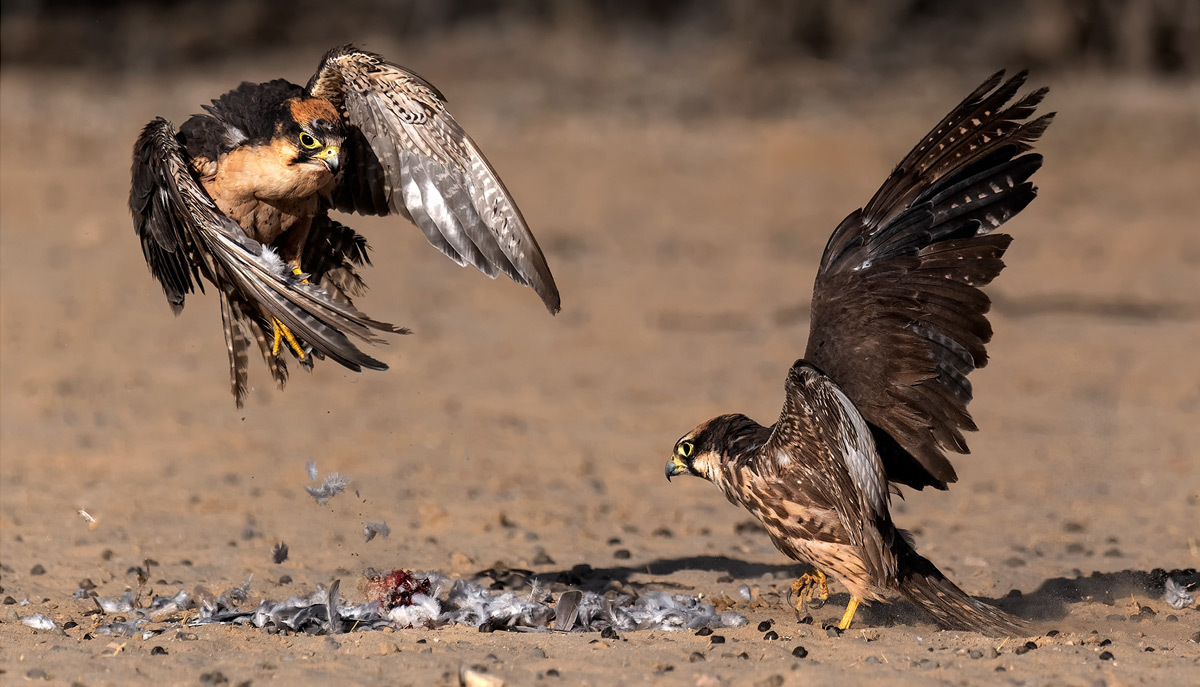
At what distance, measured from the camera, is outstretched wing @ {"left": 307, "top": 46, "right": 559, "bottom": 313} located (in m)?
6.61

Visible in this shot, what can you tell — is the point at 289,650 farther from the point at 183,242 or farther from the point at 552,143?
the point at 552,143

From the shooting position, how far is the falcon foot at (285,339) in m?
6.24

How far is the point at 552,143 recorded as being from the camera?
1998cm

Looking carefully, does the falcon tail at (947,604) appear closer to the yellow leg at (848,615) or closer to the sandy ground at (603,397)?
the sandy ground at (603,397)

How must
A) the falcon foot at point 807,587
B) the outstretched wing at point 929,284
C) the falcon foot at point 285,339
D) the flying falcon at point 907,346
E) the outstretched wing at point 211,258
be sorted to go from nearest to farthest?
1. the outstretched wing at point 211,258
2. the flying falcon at point 907,346
3. the outstretched wing at point 929,284
4. the falcon foot at point 285,339
5. the falcon foot at point 807,587

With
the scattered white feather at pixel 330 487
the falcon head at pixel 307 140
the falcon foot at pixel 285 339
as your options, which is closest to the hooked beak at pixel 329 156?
the falcon head at pixel 307 140

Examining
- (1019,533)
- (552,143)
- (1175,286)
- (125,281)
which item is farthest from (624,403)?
(552,143)

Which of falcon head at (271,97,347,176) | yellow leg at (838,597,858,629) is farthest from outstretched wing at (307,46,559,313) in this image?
yellow leg at (838,597,858,629)

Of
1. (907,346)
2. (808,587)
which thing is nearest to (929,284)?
(907,346)

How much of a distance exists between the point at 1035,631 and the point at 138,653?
11.8ft

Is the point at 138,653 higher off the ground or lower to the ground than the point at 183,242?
lower

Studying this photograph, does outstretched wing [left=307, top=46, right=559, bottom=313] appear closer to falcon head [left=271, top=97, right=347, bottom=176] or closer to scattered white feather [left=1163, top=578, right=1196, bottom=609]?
falcon head [left=271, top=97, right=347, bottom=176]

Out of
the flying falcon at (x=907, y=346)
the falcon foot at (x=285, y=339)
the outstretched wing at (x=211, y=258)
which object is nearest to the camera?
the outstretched wing at (x=211, y=258)

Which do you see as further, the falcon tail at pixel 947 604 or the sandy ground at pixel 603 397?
the falcon tail at pixel 947 604
